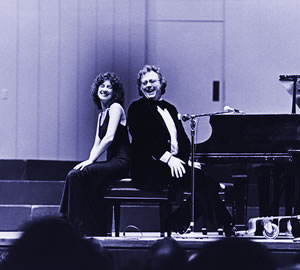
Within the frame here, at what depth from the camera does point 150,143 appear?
5137mm

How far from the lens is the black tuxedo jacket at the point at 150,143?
16.8ft

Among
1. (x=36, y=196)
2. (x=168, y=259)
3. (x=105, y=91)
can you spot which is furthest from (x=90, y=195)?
(x=168, y=259)

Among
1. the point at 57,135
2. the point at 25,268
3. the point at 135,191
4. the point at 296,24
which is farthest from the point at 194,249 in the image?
the point at 296,24

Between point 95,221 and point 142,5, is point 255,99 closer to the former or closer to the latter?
point 142,5

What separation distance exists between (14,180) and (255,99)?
7.25 feet

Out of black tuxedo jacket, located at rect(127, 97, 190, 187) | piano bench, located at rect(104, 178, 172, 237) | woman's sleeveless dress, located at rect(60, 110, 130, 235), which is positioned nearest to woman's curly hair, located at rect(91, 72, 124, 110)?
black tuxedo jacket, located at rect(127, 97, 190, 187)

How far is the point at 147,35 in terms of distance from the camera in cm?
695

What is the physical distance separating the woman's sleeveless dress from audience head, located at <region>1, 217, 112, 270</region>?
2834 mm

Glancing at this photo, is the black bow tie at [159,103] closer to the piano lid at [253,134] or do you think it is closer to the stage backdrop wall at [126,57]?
the piano lid at [253,134]

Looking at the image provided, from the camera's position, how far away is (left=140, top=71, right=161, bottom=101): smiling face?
5.19 metres

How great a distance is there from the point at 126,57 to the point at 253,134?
204 centimetres

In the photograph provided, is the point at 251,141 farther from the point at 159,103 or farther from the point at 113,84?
the point at 113,84

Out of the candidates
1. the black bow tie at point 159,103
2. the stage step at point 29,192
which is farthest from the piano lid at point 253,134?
→ the stage step at point 29,192

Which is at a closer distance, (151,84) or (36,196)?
(151,84)
